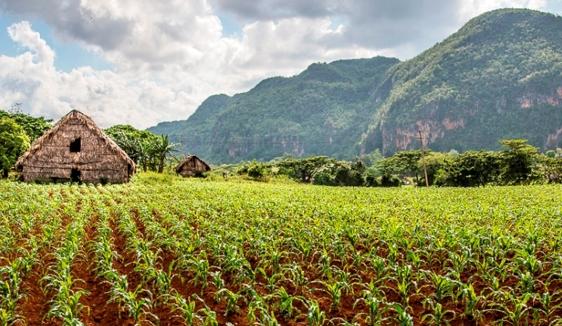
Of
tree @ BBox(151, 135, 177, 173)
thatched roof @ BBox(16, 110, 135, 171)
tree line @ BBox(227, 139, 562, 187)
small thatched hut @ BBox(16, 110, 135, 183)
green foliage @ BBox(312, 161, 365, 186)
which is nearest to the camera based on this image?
small thatched hut @ BBox(16, 110, 135, 183)

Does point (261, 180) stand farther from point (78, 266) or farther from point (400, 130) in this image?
point (400, 130)

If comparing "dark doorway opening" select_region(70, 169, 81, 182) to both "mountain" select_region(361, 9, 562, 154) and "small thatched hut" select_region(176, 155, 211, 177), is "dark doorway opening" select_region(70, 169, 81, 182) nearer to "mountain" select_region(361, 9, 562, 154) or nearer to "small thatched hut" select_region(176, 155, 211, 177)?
"small thatched hut" select_region(176, 155, 211, 177)

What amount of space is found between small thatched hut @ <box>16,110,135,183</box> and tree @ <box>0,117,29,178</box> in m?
3.46

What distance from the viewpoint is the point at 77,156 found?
34.2m

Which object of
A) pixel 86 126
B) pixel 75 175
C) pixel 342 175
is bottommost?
pixel 342 175

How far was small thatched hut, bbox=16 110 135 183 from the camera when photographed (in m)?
33.6

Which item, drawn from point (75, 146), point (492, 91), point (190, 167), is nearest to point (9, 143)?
point (75, 146)

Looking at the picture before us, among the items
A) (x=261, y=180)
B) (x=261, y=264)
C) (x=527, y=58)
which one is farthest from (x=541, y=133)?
(x=261, y=264)

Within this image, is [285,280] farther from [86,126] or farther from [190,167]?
[190,167]

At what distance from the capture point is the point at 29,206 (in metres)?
15.7

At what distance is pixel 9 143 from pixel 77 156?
6.80 meters

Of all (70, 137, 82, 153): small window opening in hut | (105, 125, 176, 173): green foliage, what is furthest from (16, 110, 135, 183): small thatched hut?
(105, 125, 176, 173): green foliage

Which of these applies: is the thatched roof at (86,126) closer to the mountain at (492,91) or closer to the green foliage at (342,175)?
the green foliage at (342,175)

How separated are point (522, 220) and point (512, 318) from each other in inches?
363
